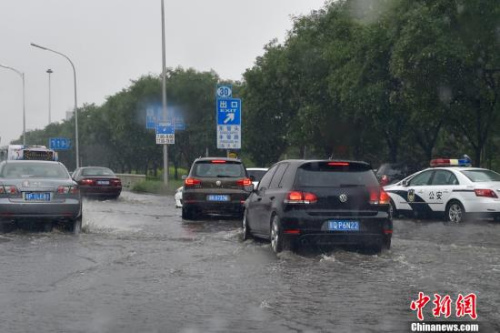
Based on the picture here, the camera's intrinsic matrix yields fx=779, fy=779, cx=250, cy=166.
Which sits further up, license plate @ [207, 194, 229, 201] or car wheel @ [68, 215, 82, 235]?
license plate @ [207, 194, 229, 201]

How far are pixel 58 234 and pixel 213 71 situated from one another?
45.0 meters

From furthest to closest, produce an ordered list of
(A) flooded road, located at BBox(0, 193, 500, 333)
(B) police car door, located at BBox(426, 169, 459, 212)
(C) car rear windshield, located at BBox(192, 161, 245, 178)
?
(C) car rear windshield, located at BBox(192, 161, 245, 178), (B) police car door, located at BBox(426, 169, 459, 212), (A) flooded road, located at BBox(0, 193, 500, 333)

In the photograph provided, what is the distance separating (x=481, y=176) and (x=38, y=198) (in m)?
10.2

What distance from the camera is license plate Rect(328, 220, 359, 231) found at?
11459 mm

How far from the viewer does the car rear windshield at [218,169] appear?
18953 millimetres

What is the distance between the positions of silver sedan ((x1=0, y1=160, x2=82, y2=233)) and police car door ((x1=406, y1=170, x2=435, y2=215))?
869 centimetres

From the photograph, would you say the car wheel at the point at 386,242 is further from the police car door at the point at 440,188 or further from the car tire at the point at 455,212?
the police car door at the point at 440,188

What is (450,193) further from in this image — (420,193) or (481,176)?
(420,193)

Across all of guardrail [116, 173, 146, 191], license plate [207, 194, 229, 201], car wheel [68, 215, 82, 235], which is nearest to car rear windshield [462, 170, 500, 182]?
license plate [207, 194, 229, 201]

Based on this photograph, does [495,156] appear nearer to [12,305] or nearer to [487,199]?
[487,199]

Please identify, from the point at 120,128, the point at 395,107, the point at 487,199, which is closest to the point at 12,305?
the point at 487,199

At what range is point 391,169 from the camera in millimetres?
32188

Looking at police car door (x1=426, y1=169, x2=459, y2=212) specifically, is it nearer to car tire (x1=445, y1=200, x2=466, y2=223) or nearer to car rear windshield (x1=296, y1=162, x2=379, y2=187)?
car tire (x1=445, y1=200, x2=466, y2=223)

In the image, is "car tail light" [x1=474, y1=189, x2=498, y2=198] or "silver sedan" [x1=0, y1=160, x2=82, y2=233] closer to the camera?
"silver sedan" [x1=0, y1=160, x2=82, y2=233]
